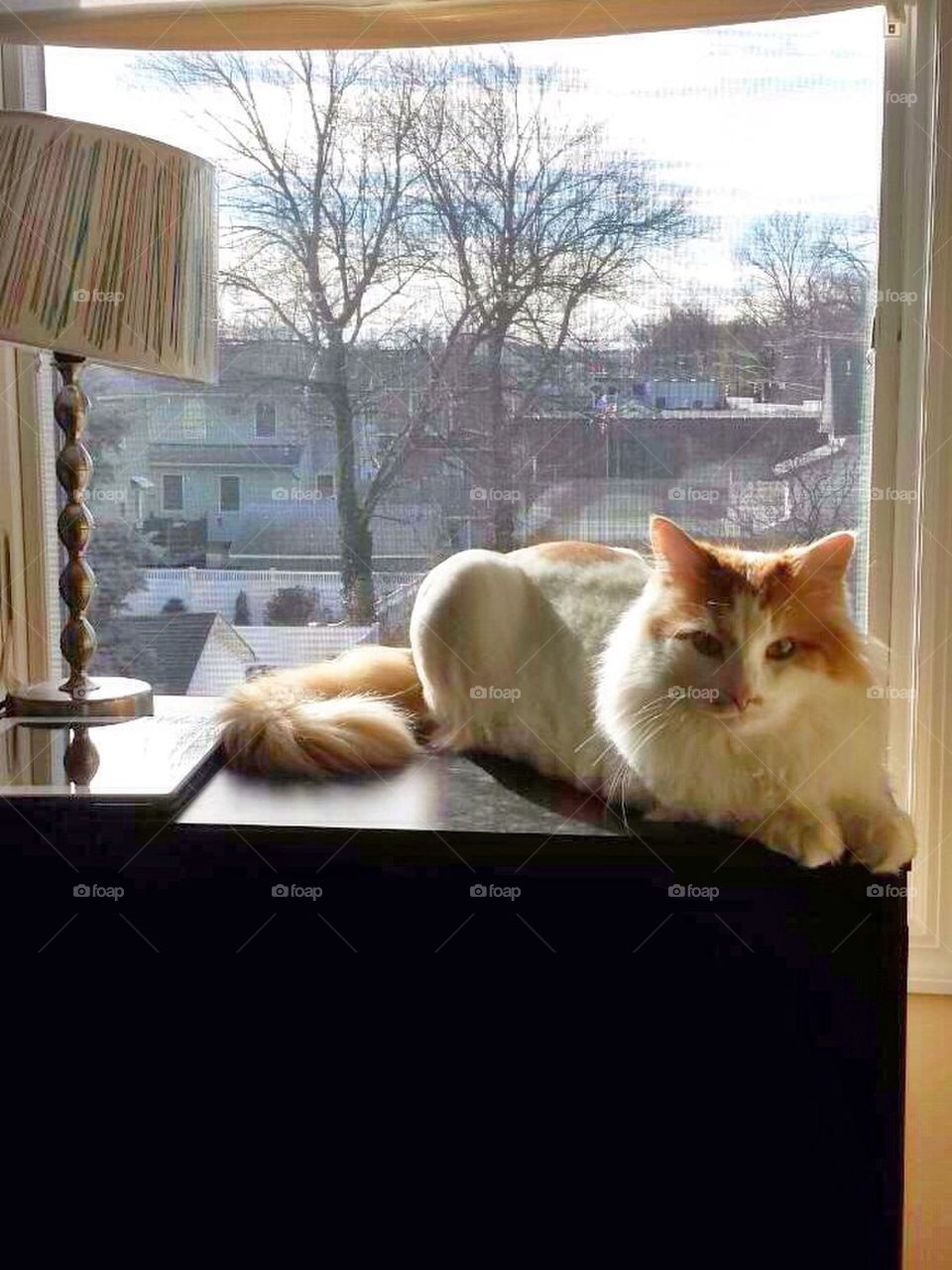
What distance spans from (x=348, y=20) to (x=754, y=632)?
1.13m

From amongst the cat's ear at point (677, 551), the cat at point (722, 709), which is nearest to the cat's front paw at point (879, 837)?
the cat at point (722, 709)

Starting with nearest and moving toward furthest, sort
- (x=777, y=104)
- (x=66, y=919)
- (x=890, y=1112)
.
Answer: (x=890, y=1112) < (x=66, y=919) < (x=777, y=104)

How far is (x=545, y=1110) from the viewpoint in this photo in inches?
46.3

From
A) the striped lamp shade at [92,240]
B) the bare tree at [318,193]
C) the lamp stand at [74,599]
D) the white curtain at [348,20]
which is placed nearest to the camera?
the striped lamp shade at [92,240]

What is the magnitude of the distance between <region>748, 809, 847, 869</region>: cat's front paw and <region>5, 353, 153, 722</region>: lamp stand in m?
0.82

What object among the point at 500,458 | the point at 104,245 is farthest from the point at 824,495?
the point at 104,245

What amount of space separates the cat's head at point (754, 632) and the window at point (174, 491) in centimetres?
A: 100

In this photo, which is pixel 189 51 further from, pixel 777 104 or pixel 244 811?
pixel 244 811

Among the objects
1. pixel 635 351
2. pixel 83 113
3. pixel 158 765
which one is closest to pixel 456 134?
pixel 635 351

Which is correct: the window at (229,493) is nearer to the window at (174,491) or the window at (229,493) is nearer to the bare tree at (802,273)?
the window at (174,491)

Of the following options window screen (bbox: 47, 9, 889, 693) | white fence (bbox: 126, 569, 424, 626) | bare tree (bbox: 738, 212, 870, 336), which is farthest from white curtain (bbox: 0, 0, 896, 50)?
white fence (bbox: 126, 569, 424, 626)

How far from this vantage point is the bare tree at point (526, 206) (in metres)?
1.82

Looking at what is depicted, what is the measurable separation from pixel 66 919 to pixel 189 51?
1.26m

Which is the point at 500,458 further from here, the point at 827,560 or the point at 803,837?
the point at 803,837
